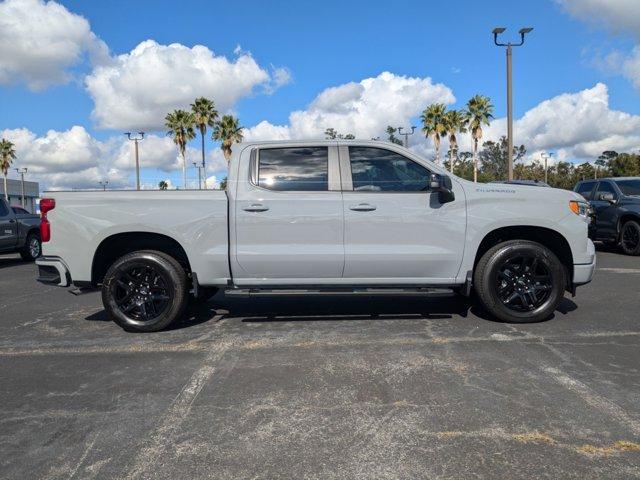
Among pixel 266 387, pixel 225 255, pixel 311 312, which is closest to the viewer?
pixel 266 387

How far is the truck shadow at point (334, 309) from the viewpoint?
5.53 m

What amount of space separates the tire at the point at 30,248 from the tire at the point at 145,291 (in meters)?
9.03

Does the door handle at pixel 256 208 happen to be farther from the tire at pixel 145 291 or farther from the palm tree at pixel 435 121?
the palm tree at pixel 435 121

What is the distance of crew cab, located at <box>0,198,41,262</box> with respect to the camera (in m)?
11.7

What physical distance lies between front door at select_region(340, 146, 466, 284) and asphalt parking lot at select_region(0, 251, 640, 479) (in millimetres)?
610

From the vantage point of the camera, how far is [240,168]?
16.6ft

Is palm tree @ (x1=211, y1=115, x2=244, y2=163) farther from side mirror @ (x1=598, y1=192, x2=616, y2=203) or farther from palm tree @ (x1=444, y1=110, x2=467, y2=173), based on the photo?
side mirror @ (x1=598, y1=192, x2=616, y2=203)

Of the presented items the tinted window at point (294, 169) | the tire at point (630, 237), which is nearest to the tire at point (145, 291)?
the tinted window at point (294, 169)

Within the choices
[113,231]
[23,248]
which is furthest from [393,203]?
[23,248]

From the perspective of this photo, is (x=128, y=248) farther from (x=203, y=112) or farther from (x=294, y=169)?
(x=203, y=112)

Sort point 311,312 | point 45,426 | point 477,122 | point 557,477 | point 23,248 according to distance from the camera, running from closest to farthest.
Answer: point 557,477 < point 45,426 < point 311,312 < point 23,248 < point 477,122

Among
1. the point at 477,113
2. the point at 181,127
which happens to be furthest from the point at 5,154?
the point at 477,113

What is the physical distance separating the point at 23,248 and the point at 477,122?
110 ft

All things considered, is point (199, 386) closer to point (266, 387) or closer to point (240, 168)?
point (266, 387)
